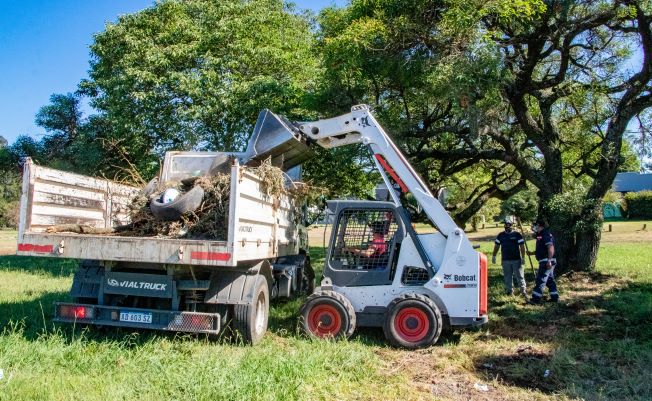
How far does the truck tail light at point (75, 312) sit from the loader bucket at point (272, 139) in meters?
2.94

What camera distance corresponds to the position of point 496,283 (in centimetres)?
1169

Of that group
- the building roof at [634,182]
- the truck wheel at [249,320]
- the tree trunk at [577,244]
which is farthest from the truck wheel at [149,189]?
the building roof at [634,182]

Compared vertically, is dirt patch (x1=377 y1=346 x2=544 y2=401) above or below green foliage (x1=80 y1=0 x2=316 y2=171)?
below

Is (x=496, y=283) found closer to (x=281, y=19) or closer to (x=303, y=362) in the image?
(x=303, y=362)

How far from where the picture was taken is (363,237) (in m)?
7.27

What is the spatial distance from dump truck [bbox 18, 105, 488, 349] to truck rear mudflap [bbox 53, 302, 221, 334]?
0.01 metres

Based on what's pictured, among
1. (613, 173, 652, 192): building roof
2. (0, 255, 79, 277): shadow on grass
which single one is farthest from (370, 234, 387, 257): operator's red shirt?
(613, 173, 652, 192): building roof

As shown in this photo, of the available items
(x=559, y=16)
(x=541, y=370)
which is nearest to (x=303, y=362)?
(x=541, y=370)

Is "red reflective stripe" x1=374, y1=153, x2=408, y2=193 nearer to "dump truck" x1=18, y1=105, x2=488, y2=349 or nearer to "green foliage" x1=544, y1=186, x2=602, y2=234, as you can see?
"dump truck" x1=18, y1=105, x2=488, y2=349

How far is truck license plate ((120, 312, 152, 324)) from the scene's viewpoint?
5.93m

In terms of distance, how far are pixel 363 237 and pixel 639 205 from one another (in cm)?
4597

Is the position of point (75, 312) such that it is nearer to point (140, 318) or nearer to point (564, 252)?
point (140, 318)

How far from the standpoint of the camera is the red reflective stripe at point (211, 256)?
5.53 metres

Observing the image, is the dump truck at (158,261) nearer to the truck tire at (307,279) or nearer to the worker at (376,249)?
the worker at (376,249)
